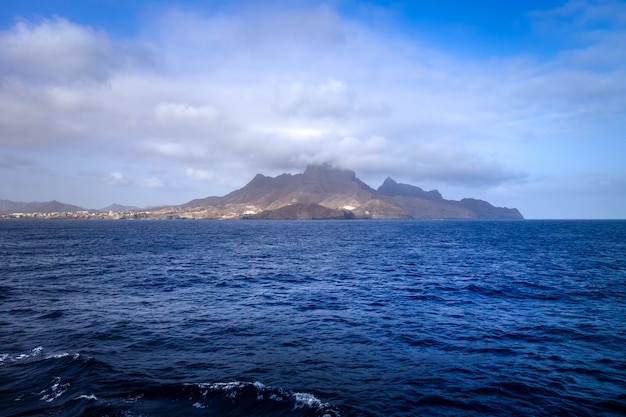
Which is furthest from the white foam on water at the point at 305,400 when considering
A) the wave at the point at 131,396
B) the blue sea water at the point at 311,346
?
the blue sea water at the point at 311,346

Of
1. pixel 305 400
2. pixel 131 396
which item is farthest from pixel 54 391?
pixel 305 400

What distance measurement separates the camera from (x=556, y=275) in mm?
60281

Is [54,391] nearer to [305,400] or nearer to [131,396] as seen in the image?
[131,396]

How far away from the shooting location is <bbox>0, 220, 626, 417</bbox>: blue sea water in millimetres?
19906

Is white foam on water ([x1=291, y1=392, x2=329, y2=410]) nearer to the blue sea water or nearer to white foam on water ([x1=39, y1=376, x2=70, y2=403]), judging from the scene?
the blue sea water

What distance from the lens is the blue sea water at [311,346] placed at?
19.9 m

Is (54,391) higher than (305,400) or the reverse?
the reverse

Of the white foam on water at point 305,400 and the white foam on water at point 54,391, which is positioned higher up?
the white foam on water at point 305,400

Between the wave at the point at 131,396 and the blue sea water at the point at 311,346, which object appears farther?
the blue sea water at the point at 311,346

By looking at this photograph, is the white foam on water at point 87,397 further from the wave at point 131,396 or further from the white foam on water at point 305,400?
the white foam on water at point 305,400

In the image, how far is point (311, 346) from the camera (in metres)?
28.1

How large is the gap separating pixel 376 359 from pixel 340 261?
55.9 m

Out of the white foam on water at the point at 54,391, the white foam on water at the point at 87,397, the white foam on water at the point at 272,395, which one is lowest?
the white foam on water at the point at 54,391

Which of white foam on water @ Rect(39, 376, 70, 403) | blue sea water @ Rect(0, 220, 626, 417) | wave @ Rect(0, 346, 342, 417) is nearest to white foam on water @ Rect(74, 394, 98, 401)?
wave @ Rect(0, 346, 342, 417)
